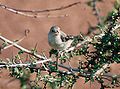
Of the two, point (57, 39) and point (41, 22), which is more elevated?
point (41, 22)

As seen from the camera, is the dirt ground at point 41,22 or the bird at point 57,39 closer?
the bird at point 57,39

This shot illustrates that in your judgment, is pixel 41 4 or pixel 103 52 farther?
pixel 41 4

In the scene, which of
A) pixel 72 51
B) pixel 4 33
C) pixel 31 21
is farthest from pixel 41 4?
pixel 72 51

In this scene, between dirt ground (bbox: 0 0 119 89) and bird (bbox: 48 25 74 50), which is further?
dirt ground (bbox: 0 0 119 89)

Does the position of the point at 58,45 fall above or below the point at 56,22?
below

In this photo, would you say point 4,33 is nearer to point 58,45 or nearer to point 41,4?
point 41,4

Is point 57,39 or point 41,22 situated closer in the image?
point 57,39

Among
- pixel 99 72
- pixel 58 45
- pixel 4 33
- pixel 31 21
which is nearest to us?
pixel 99 72

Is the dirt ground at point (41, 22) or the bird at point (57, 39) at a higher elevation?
the dirt ground at point (41, 22)

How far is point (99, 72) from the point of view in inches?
90.6

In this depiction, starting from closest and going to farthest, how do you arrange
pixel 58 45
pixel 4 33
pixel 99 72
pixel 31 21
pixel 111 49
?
1. pixel 99 72
2. pixel 111 49
3. pixel 58 45
4. pixel 4 33
5. pixel 31 21

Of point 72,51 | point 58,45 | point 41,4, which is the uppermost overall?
point 41,4

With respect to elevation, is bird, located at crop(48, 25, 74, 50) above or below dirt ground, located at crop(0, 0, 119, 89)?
below

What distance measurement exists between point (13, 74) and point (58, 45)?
3.65 feet
